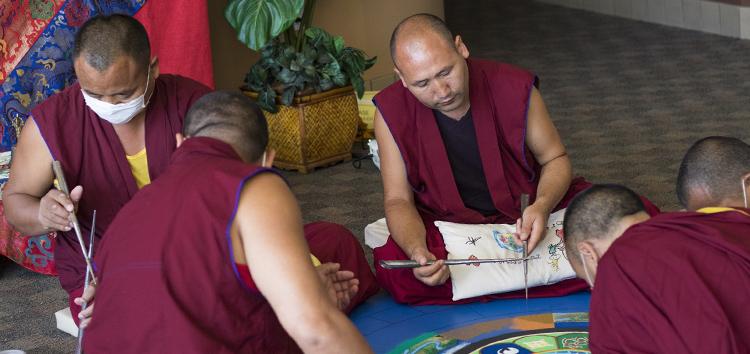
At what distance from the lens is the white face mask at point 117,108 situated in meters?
2.83

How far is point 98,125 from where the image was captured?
304 cm

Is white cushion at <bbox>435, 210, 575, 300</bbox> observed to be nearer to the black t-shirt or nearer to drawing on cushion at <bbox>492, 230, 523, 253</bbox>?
drawing on cushion at <bbox>492, 230, 523, 253</bbox>

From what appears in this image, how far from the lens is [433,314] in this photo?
10.3 ft

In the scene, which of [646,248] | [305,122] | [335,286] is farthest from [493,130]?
[305,122]

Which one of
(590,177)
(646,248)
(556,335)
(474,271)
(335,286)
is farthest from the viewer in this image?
(590,177)

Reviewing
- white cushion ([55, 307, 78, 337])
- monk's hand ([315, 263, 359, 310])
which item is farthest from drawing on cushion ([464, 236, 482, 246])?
→ white cushion ([55, 307, 78, 337])

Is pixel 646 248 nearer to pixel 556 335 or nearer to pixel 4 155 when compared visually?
pixel 556 335

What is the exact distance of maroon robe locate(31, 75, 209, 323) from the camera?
9.91 feet

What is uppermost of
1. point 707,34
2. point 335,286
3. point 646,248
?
point 646,248

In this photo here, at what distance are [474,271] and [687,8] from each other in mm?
5272

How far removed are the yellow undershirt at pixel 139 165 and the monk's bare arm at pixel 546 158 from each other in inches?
42.4

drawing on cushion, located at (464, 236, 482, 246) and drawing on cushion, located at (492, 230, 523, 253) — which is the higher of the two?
drawing on cushion, located at (464, 236, 482, 246)

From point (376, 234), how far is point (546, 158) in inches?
28.1

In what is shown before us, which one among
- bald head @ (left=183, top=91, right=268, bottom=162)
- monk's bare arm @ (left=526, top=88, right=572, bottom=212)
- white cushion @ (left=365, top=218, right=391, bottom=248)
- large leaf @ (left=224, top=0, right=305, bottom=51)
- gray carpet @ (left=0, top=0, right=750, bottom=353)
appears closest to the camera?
bald head @ (left=183, top=91, right=268, bottom=162)
